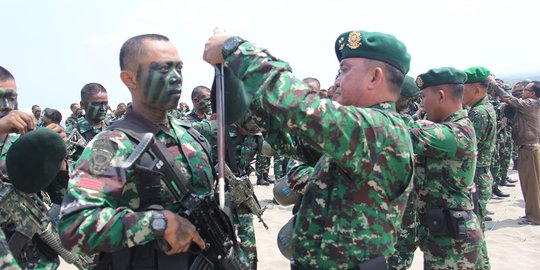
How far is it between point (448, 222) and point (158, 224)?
2.70 m

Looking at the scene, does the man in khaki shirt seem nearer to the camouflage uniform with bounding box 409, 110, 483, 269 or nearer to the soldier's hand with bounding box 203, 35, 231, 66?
the camouflage uniform with bounding box 409, 110, 483, 269

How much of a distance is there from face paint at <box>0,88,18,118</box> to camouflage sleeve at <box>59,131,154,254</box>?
4.46 feet

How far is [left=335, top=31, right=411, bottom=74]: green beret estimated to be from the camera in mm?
2283

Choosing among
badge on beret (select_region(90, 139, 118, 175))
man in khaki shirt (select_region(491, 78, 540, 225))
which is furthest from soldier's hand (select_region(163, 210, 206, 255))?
man in khaki shirt (select_region(491, 78, 540, 225))

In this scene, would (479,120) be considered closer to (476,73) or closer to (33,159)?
(476,73)

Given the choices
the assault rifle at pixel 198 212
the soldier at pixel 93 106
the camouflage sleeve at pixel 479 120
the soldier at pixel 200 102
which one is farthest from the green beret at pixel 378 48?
the soldier at pixel 200 102

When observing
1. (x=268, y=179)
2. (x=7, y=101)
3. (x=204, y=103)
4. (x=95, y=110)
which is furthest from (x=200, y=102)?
(x=268, y=179)

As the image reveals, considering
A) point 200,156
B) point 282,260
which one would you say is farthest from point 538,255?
→ point 200,156

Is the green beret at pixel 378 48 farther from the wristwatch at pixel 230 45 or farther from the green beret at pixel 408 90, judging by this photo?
the green beret at pixel 408 90

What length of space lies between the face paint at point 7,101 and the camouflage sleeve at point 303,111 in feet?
6.47

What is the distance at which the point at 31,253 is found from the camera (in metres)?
3.16

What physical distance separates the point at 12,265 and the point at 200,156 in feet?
4.26

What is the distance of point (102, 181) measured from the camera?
1999 millimetres

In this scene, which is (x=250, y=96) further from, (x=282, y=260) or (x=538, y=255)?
(x=538, y=255)
